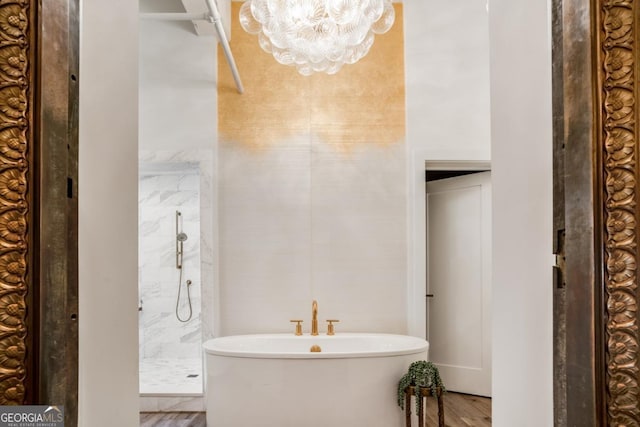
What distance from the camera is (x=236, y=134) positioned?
4242mm

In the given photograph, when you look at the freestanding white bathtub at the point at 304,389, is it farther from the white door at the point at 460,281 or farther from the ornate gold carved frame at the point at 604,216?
the ornate gold carved frame at the point at 604,216

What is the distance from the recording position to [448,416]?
→ 12.8ft

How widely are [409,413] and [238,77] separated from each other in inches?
107

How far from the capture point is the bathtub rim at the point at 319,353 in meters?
3.39

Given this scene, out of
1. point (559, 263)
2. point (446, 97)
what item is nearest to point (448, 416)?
point (446, 97)

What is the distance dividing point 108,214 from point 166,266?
4635 millimetres

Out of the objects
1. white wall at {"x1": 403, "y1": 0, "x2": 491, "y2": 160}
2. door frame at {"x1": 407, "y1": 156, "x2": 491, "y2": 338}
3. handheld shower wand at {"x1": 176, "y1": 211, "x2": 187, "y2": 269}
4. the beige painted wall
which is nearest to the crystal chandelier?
the beige painted wall

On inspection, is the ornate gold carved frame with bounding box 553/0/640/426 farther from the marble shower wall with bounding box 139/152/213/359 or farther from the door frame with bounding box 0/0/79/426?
the marble shower wall with bounding box 139/152/213/359

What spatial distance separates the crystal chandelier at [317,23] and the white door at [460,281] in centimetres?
205

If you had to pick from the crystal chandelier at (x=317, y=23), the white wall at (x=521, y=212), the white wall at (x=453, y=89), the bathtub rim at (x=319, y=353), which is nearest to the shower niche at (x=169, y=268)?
the bathtub rim at (x=319, y=353)

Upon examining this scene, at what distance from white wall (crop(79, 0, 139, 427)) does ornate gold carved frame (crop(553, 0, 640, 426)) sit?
0.86 metres

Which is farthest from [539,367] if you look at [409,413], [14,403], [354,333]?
[354,333]

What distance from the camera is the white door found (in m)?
4.44

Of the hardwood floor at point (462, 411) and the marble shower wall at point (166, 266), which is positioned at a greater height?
the marble shower wall at point (166, 266)
